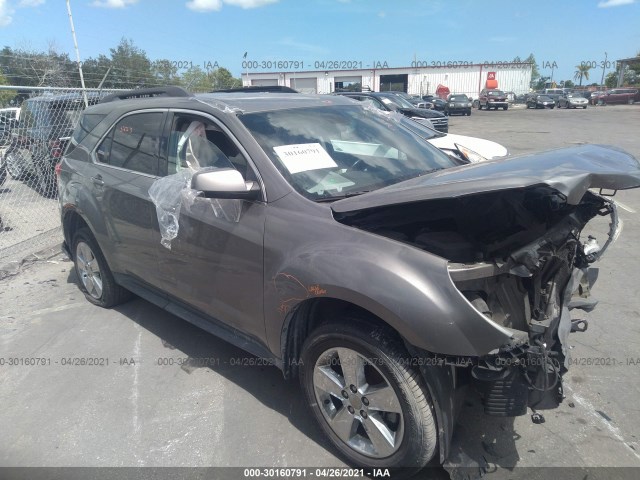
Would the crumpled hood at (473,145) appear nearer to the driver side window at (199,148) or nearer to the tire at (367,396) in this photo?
the driver side window at (199,148)

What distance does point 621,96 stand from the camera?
137ft

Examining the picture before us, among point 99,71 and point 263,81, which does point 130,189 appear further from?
point 263,81

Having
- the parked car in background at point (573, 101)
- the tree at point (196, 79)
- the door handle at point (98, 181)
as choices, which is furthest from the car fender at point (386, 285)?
the parked car in background at point (573, 101)

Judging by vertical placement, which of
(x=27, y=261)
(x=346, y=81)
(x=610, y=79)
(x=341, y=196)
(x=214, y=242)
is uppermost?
(x=346, y=81)

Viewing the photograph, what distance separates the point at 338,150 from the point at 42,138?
748cm

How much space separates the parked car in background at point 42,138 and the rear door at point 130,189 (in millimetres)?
5178

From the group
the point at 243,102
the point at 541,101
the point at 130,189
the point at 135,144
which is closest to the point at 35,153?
the point at 135,144

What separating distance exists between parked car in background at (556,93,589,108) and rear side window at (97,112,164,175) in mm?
42096

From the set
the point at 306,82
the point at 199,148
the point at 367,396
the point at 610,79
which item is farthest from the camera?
the point at 610,79

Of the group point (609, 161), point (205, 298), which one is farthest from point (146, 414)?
point (609, 161)

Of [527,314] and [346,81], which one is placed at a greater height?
[346,81]

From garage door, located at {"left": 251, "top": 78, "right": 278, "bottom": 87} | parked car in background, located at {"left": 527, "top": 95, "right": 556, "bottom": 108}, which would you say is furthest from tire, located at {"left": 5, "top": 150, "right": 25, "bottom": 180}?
parked car in background, located at {"left": 527, "top": 95, "right": 556, "bottom": 108}

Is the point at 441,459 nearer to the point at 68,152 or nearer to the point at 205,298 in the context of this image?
the point at 205,298

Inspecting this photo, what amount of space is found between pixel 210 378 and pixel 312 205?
64.7 inches
